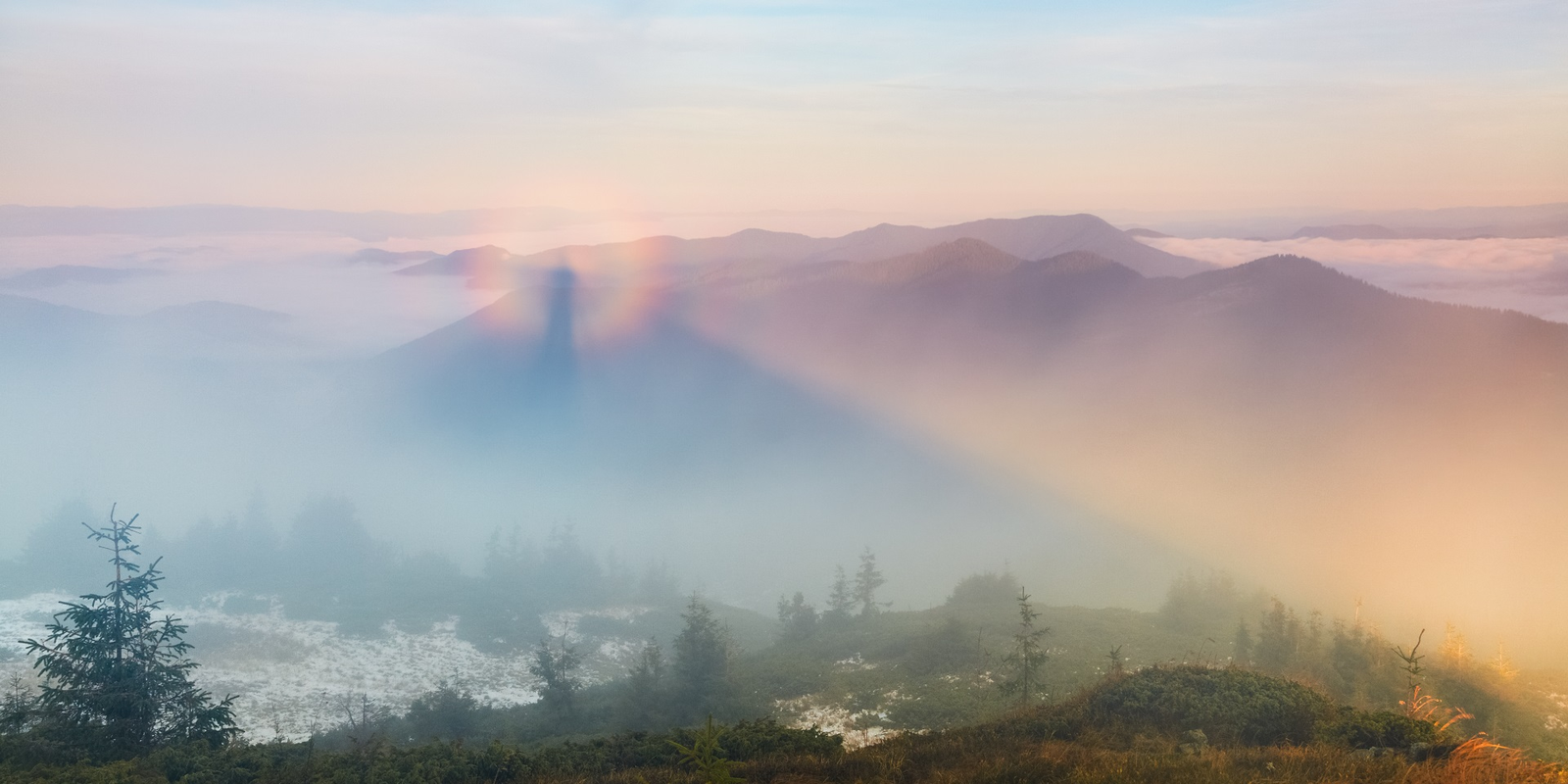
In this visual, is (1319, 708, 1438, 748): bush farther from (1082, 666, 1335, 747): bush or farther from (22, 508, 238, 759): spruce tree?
(22, 508, 238, 759): spruce tree

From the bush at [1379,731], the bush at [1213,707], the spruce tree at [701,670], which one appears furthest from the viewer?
the spruce tree at [701,670]

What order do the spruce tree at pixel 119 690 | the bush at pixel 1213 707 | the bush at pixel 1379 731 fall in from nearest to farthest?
the bush at pixel 1379 731
the bush at pixel 1213 707
the spruce tree at pixel 119 690

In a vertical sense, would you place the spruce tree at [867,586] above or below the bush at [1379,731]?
below

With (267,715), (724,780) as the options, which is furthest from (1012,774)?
(267,715)

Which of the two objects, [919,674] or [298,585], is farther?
[298,585]

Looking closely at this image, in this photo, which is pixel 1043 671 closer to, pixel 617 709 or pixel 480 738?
pixel 617 709

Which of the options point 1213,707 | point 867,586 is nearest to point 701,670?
point 1213,707

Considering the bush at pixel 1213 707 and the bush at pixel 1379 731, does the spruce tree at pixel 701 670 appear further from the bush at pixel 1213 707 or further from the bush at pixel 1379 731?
the bush at pixel 1379 731

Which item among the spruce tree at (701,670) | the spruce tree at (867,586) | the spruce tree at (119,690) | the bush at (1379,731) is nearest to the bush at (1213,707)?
the bush at (1379,731)
